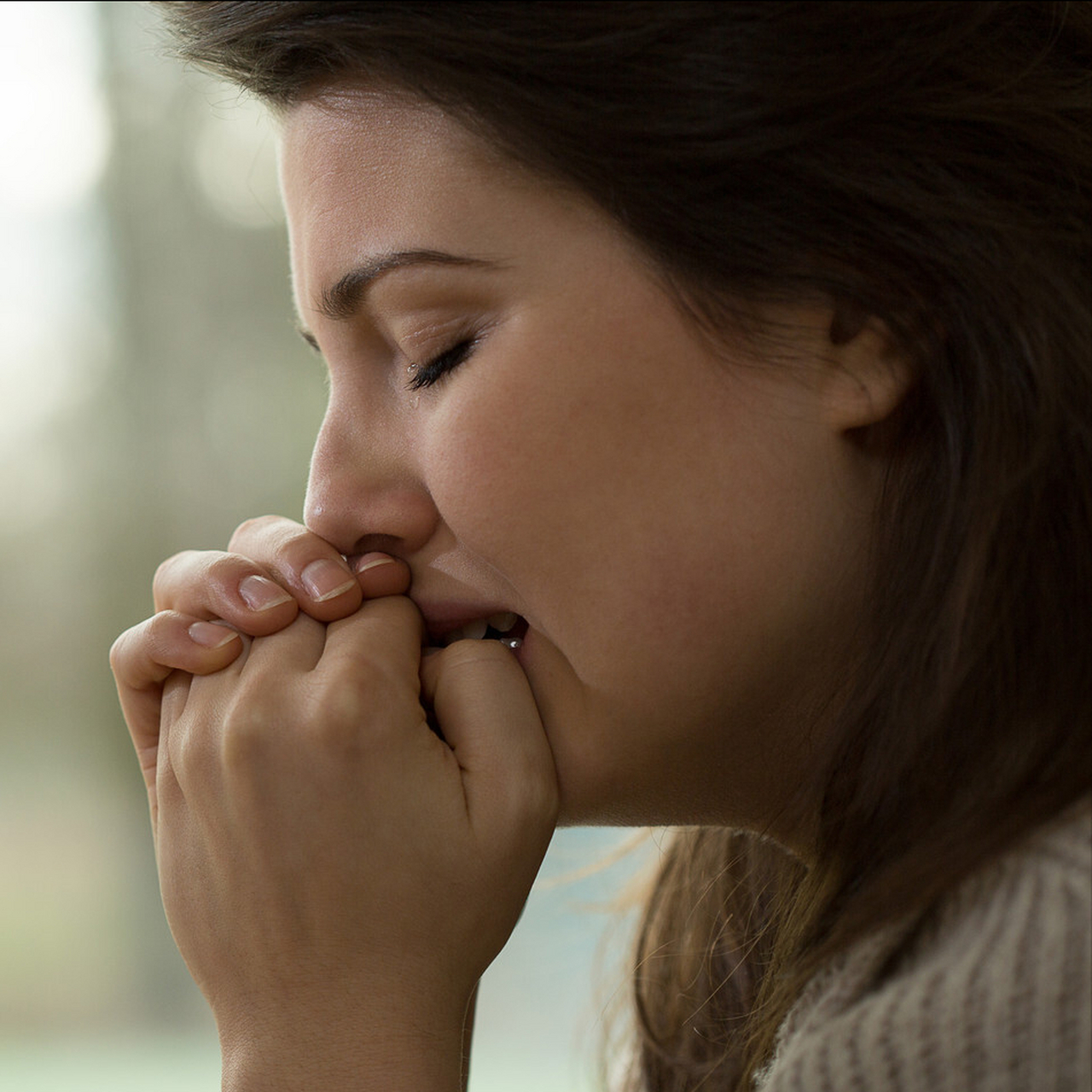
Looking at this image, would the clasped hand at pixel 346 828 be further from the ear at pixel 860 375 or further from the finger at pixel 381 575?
the ear at pixel 860 375

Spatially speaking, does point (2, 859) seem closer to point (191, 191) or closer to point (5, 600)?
Result: point (5, 600)

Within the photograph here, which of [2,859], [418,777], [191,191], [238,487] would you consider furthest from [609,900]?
[191,191]

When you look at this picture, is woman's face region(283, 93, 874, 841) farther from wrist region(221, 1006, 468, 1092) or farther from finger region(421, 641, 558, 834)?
wrist region(221, 1006, 468, 1092)

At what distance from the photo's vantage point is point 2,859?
2412 millimetres

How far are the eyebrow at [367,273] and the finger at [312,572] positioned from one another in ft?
0.61

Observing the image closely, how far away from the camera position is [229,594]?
0.99m

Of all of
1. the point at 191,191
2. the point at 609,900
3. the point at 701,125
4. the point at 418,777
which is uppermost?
the point at 191,191

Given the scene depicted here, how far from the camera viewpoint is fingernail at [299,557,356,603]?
953 mm

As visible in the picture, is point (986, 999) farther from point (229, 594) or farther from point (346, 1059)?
point (229, 594)

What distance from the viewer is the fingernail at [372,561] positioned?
952mm

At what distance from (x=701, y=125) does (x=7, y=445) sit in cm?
194

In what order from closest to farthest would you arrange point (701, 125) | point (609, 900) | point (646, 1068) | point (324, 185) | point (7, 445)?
1. point (701, 125)
2. point (324, 185)
3. point (646, 1068)
4. point (609, 900)
5. point (7, 445)

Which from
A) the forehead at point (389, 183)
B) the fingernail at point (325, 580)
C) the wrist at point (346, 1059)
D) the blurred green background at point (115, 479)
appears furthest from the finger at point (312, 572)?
the blurred green background at point (115, 479)

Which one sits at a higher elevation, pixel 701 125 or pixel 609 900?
pixel 701 125
